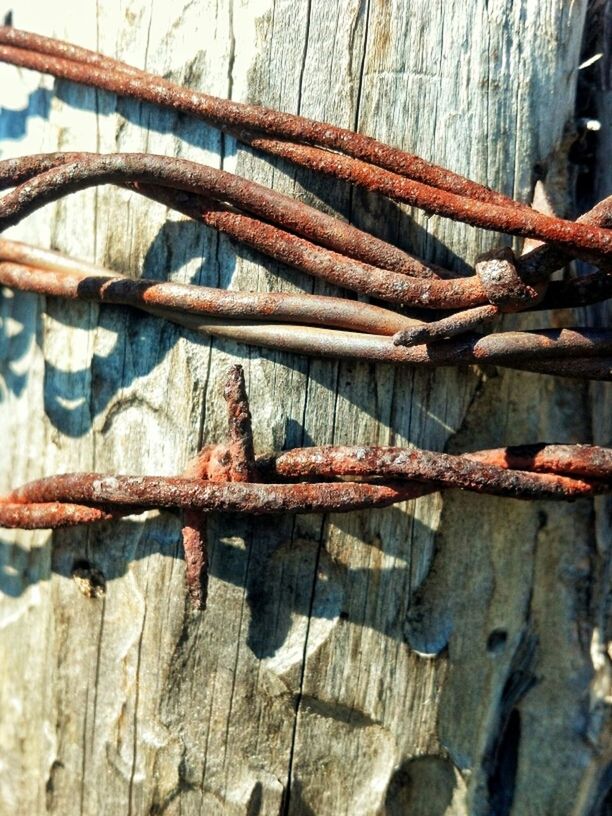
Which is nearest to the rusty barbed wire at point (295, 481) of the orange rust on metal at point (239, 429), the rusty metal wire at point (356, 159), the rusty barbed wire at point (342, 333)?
the orange rust on metal at point (239, 429)

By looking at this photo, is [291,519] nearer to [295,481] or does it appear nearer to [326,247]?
[295,481]

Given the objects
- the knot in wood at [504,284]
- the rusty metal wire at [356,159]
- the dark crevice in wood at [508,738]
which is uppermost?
the rusty metal wire at [356,159]

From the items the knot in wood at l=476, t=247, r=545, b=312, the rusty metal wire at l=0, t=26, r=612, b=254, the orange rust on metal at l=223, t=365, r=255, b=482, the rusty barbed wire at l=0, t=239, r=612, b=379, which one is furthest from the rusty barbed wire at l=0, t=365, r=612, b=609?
the rusty metal wire at l=0, t=26, r=612, b=254

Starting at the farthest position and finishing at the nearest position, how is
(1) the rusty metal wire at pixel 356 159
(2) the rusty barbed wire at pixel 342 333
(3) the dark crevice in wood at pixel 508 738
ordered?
(3) the dark crevice in wood at pixel 508 738
(2) the rusty barbed wire at pixel 342 333
(1) the rusty metal wire at pixel 356 159

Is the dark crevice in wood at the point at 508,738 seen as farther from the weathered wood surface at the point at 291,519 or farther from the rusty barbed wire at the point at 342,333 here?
the rusty barbed wire at the point at 342,333

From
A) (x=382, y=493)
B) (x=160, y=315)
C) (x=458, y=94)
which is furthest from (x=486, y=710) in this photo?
(x=458, y=94)

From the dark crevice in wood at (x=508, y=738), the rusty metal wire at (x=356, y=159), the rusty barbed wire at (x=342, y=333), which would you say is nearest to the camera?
the rusty metal wire at (x=356, y=159)

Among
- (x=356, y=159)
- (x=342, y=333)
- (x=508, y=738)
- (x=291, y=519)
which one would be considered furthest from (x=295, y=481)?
(x=508, y=738)

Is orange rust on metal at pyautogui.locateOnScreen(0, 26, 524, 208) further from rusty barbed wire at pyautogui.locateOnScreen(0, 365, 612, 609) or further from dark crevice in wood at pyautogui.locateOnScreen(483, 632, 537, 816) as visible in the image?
dark crevice in wood at pyautogui.locateOnScreen(483, 632, 537, 816)
